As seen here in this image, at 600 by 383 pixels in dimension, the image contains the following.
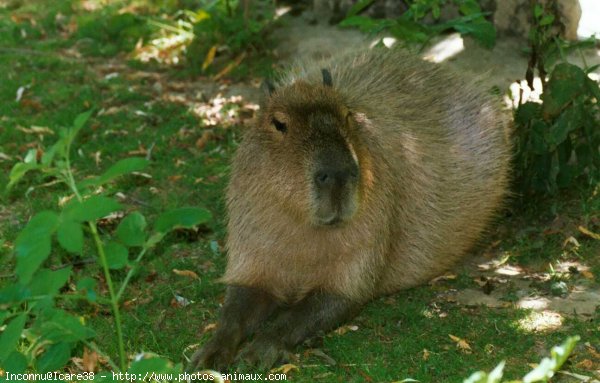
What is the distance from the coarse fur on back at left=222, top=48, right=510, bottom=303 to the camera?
136 inches

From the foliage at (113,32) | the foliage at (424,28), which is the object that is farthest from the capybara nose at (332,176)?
the foliage at (113,32)

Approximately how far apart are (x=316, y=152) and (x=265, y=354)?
0.87 m

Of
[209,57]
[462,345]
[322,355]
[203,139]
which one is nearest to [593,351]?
[462,345]

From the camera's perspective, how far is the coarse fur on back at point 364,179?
3.45 metres

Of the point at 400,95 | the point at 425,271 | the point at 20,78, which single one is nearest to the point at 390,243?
the point at 425,271

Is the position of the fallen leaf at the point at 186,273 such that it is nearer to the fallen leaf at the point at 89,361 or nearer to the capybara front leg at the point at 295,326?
the capybara front leg at the point at 295,326

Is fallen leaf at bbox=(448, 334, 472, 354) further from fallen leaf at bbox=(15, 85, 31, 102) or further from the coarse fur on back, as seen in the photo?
fallen leaf at bbox=(15, 85, 31, 102)

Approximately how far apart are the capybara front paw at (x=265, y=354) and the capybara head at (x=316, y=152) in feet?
1.79

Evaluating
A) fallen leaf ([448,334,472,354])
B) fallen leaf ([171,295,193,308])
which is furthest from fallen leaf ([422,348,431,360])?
fallen leaf ([171,295,193,308])

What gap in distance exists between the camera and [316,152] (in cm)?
334

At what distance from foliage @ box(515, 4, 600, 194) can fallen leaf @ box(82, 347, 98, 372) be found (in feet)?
8.15

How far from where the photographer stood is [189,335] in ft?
12.7

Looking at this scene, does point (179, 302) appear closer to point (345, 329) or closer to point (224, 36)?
point (345, 329)

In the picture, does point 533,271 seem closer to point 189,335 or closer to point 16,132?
point 189,335
